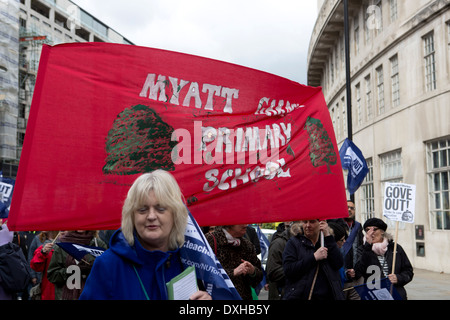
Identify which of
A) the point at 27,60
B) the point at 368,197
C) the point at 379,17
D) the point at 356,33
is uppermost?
the point at 27,60

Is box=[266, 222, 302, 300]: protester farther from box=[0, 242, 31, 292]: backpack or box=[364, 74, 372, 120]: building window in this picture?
box=[364, 74, 372, 120]: building window

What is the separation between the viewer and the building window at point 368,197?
23578 millimetres

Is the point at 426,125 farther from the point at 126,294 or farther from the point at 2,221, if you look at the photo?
the point at 126,294

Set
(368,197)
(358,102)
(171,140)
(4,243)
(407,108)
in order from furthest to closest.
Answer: (358,102), (368,197), (407,108), (4,243), (171,140)

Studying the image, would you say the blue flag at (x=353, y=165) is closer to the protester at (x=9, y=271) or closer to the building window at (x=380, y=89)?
the protester at (x=9, y=271)

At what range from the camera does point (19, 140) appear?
50.5m

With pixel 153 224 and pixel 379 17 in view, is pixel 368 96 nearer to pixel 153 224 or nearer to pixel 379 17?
pixel 379 17

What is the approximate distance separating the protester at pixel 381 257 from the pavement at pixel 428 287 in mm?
4657

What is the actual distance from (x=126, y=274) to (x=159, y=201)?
1.27 ft

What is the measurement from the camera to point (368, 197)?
24.1 m

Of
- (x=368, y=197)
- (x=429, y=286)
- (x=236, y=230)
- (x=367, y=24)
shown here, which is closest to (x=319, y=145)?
(x=236, y=230)

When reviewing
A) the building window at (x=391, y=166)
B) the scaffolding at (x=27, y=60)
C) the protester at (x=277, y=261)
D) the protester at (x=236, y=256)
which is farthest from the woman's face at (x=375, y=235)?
the scaffolding at (x=27, y=60)

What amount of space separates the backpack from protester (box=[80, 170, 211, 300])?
411cm

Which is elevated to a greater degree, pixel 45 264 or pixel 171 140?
pixel 171 140
